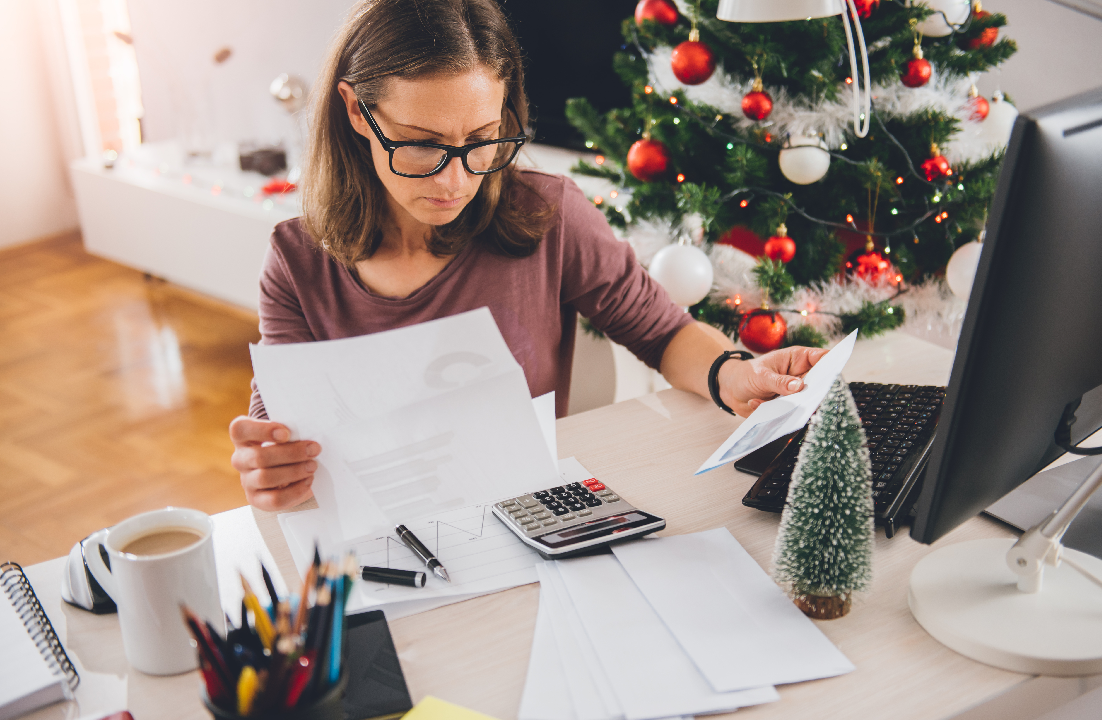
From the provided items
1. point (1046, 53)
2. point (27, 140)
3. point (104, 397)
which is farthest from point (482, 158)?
point (27, 140)

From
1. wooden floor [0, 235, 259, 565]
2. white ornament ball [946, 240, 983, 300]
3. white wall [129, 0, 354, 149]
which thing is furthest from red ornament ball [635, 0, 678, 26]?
white wall [129, 0, 354, 149]

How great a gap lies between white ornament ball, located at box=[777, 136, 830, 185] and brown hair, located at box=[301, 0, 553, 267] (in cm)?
40

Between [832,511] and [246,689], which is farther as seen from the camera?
[832,511]

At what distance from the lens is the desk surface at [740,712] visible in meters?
0.59

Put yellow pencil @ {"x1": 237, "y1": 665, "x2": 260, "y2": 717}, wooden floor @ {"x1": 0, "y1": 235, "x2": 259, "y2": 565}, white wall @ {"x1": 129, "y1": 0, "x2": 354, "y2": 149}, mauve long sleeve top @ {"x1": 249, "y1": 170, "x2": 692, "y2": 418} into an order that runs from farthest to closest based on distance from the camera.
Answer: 1. white wall @ {"x1": 129, "y1": 0, "x2": 354, "y2": 149}
2. wooden floor @ {"x1": 0, "y1": 235, "x2": 259, "y2": 565}
3. mauve long sleeve top @ {"x1": 249, "y1": 170, "x2": 692, "y2": 418}
4. yellow pencil @ {"x1": 237, "y1": 665, "x2": 260, "y2": 717}

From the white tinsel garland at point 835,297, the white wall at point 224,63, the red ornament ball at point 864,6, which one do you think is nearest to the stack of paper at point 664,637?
the white tinsel garland at point 835,297

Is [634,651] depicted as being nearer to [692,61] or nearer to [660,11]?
[692,61]

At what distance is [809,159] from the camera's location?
128 centimetres

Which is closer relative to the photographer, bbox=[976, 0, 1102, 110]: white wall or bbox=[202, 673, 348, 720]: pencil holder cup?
bbox=[202, 673, 348, 720]: pencil holder cup

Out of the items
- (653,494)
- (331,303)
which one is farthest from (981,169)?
(331,303)

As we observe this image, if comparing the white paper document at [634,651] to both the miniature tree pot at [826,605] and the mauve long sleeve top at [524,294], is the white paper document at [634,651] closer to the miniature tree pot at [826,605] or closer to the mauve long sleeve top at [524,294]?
the miniature tree pot at [826,605]

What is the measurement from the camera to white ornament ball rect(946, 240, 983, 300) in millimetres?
1300

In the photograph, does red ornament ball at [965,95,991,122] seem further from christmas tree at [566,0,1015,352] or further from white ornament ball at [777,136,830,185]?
white ornament ball at [777,136,830,185]

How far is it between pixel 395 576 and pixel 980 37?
1.24 meters
